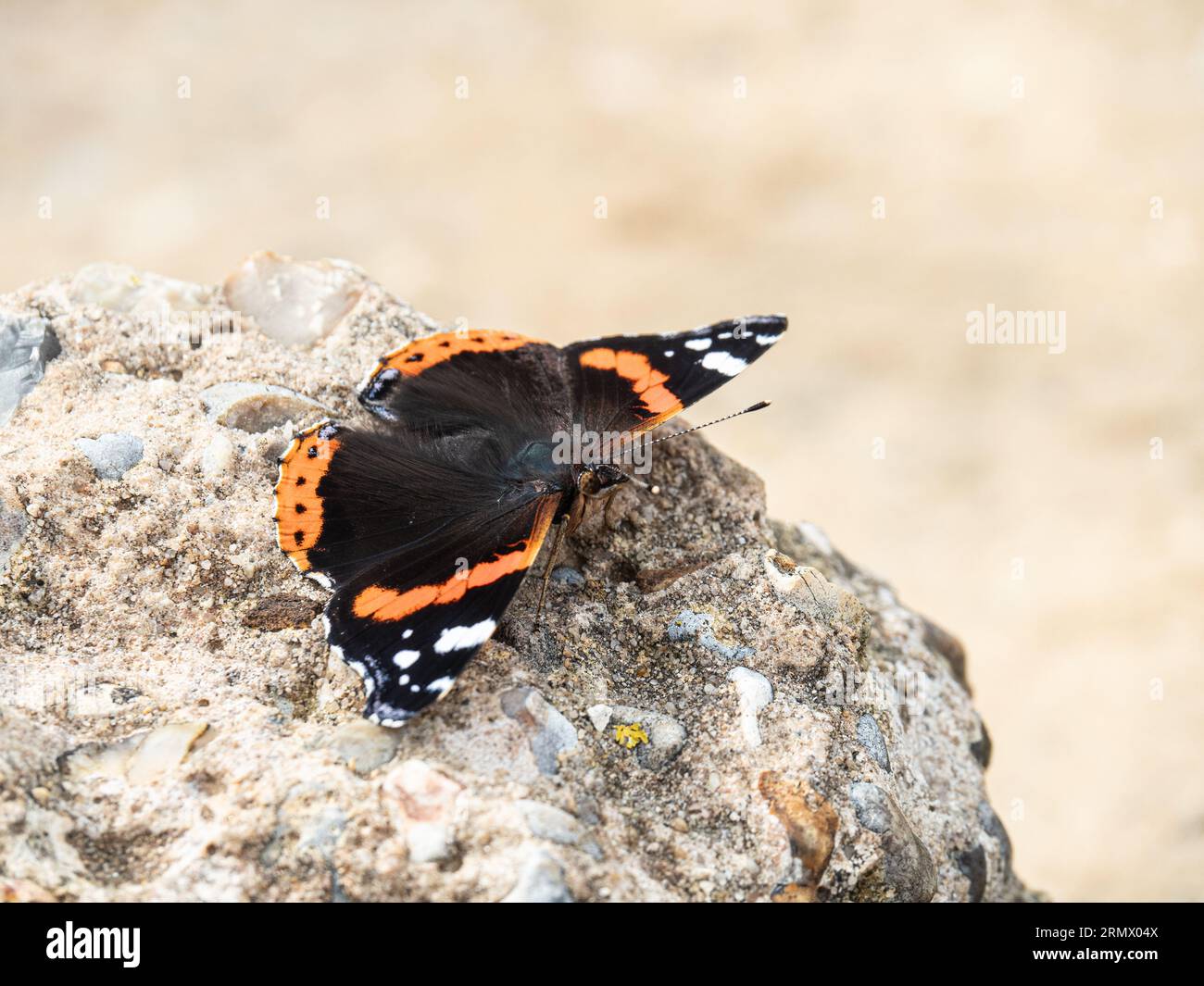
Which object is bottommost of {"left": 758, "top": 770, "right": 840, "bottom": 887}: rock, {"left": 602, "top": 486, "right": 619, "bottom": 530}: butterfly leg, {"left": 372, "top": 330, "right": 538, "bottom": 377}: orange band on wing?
{"left": 758, "top": 770, "right": 840, "bottom": 887}: rock

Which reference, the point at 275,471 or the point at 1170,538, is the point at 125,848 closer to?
the point at 275,471

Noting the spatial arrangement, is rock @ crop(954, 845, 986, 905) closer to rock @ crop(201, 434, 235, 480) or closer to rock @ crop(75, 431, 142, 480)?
rock @ crop(201, 434, 235, 480)

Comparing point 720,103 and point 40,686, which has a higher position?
point 720,103

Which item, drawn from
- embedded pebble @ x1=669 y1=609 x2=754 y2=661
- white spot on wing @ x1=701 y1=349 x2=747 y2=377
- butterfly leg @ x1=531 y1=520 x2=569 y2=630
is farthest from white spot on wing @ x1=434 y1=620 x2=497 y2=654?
white spot on wing @ x1=701 y1=349 x2=747 y2=377

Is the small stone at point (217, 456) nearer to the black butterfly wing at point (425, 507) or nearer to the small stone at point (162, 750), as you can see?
the black butterfly wing at point (425, 507)
